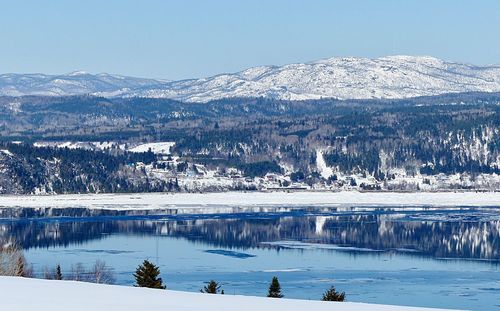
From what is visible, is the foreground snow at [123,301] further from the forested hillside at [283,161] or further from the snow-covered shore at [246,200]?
the forested hillside at [283,161]

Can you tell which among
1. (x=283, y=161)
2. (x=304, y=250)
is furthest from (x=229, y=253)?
(x=283, y=161)

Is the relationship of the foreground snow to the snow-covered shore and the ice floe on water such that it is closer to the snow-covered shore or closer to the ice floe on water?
the ice floe on water

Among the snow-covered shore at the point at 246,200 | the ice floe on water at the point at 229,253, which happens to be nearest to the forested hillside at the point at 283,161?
the snow-covered shore at the point at 246,200

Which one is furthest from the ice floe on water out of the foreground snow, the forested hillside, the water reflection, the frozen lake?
the forested hillside

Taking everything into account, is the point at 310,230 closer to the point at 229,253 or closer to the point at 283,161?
the point at 229,253

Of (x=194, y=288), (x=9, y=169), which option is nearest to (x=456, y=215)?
(x=194, y=288)

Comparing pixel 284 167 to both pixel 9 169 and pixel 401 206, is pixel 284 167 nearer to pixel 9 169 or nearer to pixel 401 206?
pixel 9 169
